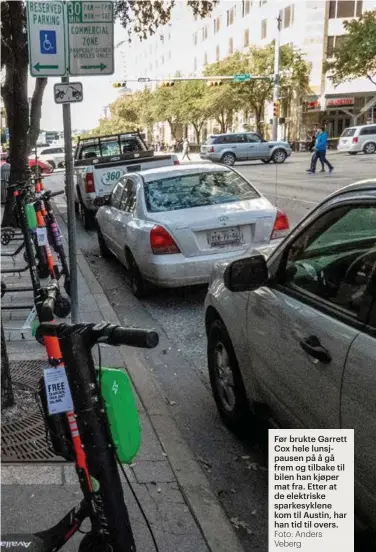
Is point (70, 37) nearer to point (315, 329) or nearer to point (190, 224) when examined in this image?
point (190, 224)

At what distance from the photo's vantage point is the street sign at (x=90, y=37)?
4.60 metres

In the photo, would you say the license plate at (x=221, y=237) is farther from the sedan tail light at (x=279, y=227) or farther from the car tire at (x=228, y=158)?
the car tire at (x=228, y=158)

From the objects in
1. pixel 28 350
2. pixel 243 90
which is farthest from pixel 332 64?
pixel 28 350

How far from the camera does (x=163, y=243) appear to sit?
20.4 ft

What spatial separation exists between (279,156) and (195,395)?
91.3 ft

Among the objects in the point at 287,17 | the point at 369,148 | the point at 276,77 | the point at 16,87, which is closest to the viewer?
the point at 16,87

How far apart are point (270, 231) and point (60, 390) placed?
188 inches

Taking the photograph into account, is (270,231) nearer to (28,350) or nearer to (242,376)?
(28,350)

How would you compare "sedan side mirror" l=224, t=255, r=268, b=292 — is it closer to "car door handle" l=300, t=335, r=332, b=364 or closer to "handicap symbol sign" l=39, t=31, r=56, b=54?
"car door handle" l=300, t=335, r=332, b=364

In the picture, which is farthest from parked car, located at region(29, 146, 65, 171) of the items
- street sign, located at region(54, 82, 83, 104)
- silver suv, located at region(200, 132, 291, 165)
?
street sign, located at region(54, 82, 83, 104)

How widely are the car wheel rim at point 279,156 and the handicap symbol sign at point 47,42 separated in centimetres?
2695

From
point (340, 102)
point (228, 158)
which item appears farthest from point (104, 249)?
point (340, 102)

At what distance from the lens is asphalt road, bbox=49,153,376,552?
304 cm

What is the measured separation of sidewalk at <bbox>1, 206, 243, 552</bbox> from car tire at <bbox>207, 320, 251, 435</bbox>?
1.11 feet
